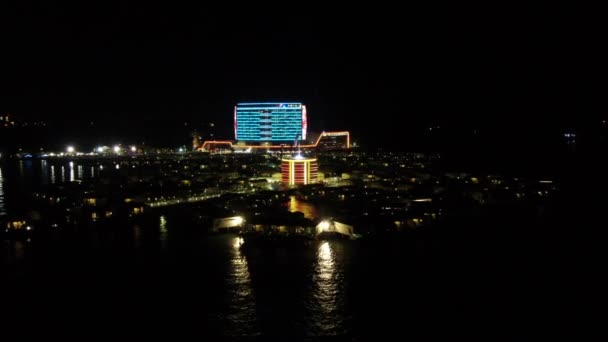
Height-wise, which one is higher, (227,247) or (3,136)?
(3,136)

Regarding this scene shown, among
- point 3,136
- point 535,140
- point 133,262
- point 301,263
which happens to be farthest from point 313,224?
point 535,140

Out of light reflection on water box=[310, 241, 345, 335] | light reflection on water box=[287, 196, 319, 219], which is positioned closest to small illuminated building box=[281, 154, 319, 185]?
light reflection on water box=[287, 196, 319, 219]

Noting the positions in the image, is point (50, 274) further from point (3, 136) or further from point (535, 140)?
point (535, 140)

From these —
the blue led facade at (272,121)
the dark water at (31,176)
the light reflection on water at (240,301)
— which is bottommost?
the light reflection on water at (240,301)

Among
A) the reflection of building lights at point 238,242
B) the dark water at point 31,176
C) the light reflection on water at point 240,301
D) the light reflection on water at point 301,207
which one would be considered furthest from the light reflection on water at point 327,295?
the dark water at point 31,176

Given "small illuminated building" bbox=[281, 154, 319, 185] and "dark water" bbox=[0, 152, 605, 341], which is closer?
"dark water" bbox=[0, 152, 605, 341]

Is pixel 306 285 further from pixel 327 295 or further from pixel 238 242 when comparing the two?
pixel 238 242

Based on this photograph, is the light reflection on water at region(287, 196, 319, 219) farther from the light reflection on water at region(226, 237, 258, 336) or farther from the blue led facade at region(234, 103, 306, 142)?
the blue led facade at region(234, 103, 306, 142)

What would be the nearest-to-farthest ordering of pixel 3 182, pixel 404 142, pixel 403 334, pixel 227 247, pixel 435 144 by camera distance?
pixel 403 334 < pixel 227 247 < pixel 3 182 < pixel 435 144 < pixel 404 142

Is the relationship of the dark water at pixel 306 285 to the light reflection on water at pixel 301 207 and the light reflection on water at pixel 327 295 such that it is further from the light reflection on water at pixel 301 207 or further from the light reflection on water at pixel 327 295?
the light reflection on water at pixel 301 207
